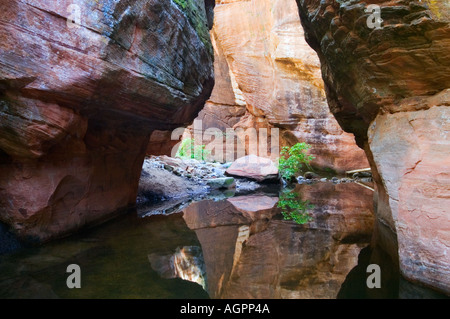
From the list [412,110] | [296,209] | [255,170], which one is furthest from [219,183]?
[412,110]

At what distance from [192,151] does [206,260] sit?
18086mm

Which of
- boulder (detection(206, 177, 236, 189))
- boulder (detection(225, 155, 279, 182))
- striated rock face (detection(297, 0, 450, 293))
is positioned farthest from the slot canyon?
boulder (detection(225, 155, 279, 182))

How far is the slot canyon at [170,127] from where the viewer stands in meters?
3.50

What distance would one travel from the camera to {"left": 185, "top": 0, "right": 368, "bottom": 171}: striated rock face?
17.9 m

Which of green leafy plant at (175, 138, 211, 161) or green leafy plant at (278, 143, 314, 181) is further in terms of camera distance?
green leafy plant at (175, 138, 211, 161)

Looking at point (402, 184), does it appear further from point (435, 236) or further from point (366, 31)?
point (366, 31)

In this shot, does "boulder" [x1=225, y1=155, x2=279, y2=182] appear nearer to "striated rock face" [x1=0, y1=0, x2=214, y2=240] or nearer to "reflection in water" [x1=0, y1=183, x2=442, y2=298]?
"reflection in water" [x1=0, y1=183, x2=442, y2=298]

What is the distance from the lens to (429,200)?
343cm

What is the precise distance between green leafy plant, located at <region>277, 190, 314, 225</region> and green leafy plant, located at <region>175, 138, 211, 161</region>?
1235 centimetres

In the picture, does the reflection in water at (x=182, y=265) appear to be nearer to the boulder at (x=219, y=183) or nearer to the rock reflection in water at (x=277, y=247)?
the rock reflection in water at (x=277, y=247)

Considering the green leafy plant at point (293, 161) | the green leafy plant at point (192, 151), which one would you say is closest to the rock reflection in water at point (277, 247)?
the green leafy plant at point (293, 161)

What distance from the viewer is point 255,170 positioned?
15883mm

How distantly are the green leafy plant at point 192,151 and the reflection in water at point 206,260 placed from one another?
14700 mm

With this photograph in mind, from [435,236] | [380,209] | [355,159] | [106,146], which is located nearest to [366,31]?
[435,236]
